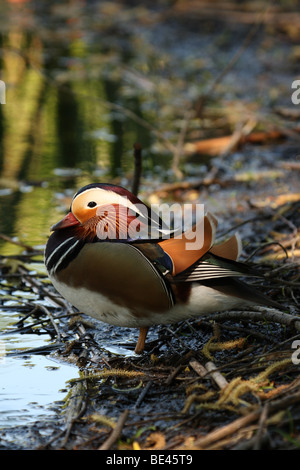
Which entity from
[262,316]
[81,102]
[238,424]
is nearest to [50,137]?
[81,102]

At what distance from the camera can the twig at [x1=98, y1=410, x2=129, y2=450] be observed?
2.83m

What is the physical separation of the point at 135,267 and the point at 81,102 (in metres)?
6.57

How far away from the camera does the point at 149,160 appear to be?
7566 millimetres

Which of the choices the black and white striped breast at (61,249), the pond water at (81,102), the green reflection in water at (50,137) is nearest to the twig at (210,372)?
the pond water at (81,102)

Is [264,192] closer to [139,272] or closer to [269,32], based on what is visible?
[139,272]

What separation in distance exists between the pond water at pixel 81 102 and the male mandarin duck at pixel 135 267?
0.48 metres

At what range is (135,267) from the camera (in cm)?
341

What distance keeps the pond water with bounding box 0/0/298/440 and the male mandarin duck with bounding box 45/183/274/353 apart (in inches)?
18.9

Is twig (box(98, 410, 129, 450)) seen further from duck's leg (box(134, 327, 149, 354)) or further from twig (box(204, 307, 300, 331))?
twig (box(204, 307, 300, 331))

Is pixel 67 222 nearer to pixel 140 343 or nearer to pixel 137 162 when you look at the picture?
pixel 140 343

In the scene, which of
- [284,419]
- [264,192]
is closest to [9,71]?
[264,192]

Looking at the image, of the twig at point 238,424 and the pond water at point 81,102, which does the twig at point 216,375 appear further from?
the pond water at point 81,102

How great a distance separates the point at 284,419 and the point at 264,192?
4.01m

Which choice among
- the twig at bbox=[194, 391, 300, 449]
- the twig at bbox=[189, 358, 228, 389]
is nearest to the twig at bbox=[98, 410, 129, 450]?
the twig at bbox=[194, 391, 300, 449]
